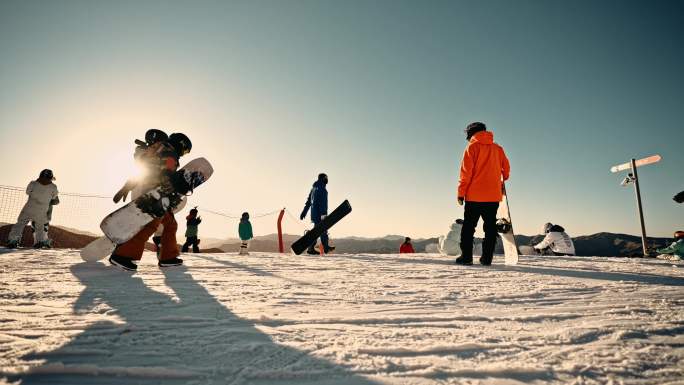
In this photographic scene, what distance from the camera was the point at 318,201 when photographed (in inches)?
329

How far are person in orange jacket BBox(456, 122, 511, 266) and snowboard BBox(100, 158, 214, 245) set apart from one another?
4.08m

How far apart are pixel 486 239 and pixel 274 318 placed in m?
4.03

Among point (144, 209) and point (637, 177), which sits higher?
point (637, 177)

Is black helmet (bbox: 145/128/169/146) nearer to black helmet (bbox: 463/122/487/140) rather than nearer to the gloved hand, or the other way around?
the gloved hand

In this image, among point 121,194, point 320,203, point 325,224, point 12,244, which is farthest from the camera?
point 320,203

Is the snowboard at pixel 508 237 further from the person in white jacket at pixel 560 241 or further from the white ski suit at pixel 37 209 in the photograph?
the white ski suit at pixel 37 209

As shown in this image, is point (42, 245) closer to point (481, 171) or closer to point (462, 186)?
point (462, 186)

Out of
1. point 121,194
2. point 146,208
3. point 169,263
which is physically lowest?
point 169,263

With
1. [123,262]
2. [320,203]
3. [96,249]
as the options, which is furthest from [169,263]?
[320,203]

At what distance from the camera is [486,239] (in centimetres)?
471

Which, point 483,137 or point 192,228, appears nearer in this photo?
point 483,137

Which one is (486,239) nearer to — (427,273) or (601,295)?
(427,273)

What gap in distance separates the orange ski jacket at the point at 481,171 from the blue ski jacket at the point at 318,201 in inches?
170

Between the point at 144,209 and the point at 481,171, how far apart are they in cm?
472
